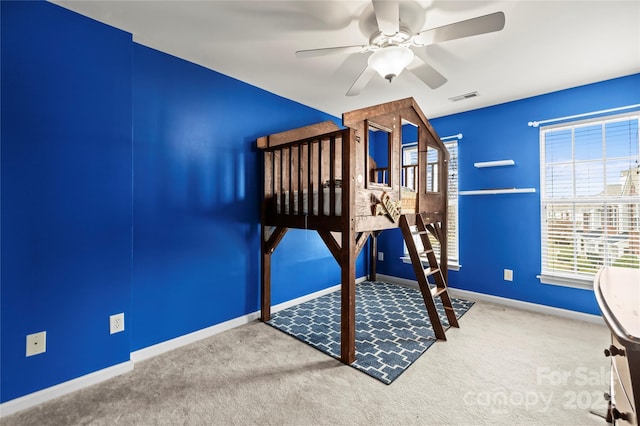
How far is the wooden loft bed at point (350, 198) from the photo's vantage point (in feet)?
7.07

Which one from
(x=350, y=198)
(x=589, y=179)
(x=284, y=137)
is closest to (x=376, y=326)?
(x=350, y=198)

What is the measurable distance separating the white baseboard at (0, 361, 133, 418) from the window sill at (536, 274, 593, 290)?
3.94 metres

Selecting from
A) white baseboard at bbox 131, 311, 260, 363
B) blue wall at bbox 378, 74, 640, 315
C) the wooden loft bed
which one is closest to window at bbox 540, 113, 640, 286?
blue wall at bbox 378, 74, 640, 315

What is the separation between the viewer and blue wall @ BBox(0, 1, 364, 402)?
166 cm

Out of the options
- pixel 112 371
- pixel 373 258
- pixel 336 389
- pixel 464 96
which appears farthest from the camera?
pixel 373 258

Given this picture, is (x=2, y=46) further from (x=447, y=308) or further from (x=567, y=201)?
(x=567, y=201)

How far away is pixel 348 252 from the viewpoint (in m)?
2.16

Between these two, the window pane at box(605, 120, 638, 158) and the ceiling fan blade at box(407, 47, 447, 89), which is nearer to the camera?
the ceiling fan blade at box(407, 47, 447, 89)

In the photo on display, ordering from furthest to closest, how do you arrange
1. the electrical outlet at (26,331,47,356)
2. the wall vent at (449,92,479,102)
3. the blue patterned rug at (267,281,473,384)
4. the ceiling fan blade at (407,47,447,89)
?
the wall vent at (449,92,479,102) < the blue patterned rug at (267,281,473,384) < the ceiling fan blade at (407,47,447,89) < the electrical outlet at (26,331,47,356)

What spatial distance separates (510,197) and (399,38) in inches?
98.0

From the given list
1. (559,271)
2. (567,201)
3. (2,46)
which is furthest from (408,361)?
(2,46)

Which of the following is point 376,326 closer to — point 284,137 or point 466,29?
point 284,137

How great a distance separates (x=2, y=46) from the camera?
1.61 metres

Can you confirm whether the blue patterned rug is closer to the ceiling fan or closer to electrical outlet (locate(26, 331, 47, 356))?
electrical outlet (locate(26, 331, 47, 356))
